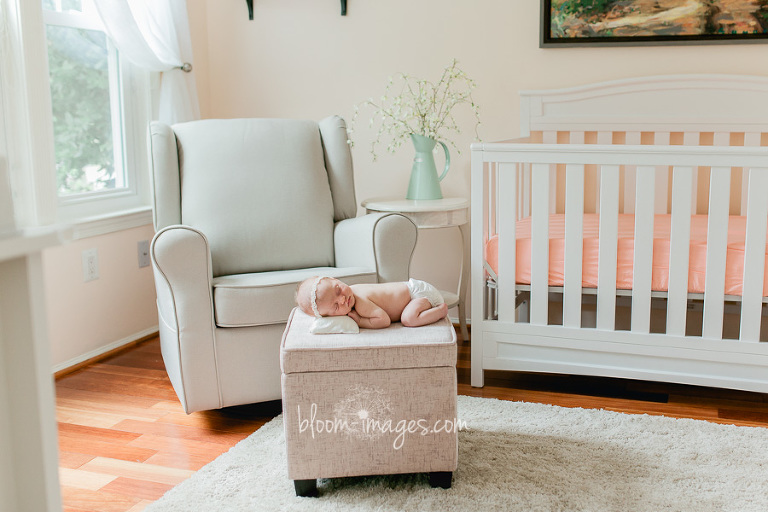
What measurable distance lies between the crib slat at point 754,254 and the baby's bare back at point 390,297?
102cm

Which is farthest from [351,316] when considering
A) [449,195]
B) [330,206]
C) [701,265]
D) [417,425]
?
[449,195]

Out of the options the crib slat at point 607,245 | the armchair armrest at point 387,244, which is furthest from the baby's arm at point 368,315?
the crib slat at point 607,245

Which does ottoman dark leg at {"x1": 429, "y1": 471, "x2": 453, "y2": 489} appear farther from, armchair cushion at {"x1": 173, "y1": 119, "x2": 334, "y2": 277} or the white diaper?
armchair cushion at {"x1": 173, "y1": 119, "x2": 334, "y2": 277}

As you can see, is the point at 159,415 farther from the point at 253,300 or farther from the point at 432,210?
the point at 432,210

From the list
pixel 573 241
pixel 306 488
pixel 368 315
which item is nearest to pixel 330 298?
pixel 368 315

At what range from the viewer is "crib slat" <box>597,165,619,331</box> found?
221cm

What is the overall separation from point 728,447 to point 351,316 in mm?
1044

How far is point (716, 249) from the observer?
83.7 inches

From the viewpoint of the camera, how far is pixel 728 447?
1.91 metres

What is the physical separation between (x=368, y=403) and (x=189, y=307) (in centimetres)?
68

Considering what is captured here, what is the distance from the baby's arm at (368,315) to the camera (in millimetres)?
1741

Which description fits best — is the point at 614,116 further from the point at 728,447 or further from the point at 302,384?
the point at 302,384

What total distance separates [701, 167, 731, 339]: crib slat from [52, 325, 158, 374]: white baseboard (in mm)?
2108

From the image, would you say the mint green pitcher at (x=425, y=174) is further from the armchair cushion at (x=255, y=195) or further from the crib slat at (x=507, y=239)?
the crib slat at (x=507, y=239)
